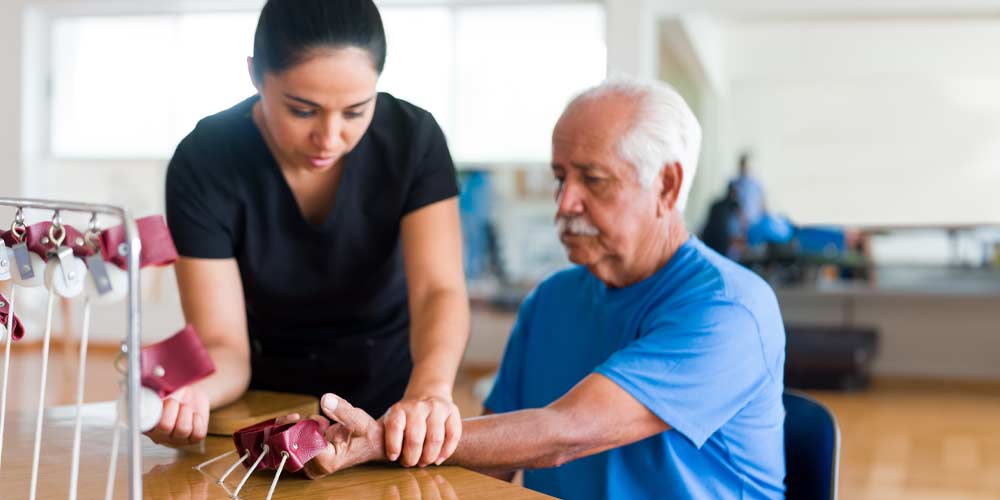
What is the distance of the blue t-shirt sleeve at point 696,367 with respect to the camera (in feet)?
4.64

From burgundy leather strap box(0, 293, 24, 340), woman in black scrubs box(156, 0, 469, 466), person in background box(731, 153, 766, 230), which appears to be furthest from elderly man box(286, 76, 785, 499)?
person in background box(731, 153, 766, 230)

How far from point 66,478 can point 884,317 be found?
705 cm

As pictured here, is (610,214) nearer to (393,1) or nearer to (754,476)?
(754,476)

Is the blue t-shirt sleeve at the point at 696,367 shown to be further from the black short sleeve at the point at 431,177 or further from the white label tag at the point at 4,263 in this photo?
the white label tag at the point at 4,263

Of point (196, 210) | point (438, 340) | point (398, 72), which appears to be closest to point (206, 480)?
point (438, 340)

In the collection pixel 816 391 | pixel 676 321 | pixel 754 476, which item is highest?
pixel 676 321

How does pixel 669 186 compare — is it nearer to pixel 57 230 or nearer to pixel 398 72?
pixel 57 230

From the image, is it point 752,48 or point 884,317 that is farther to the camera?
point 752,48

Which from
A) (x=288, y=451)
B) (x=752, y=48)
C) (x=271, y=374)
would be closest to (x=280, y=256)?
(x=271, y=374)

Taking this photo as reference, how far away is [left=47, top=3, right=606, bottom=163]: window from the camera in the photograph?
704 centimetres

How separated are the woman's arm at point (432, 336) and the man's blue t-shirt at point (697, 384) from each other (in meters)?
0.14

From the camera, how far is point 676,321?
147cm

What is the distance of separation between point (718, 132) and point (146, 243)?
745 cm

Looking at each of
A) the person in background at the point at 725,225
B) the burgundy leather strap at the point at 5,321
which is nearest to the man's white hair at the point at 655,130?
the burgundy leather strap at the point at 5,321
